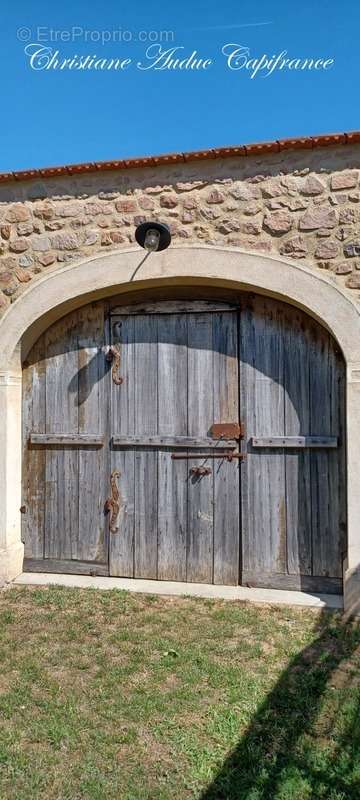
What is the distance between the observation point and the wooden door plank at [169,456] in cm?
429

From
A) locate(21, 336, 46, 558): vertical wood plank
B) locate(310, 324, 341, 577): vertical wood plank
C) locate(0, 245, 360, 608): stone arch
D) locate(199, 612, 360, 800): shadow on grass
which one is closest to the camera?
locate(199, 612, 360, 800): shadow on grass

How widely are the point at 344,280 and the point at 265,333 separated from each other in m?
0.69

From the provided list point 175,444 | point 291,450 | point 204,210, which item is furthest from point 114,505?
point 204,210

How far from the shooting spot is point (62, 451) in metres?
4.52

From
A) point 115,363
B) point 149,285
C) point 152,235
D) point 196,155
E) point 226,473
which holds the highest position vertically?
point 196,155

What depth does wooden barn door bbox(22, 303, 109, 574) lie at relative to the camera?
14.6ft

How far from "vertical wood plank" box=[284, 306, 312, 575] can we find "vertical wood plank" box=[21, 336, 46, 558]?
201cm

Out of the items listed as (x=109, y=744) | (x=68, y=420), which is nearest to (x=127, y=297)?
(x=68, y=420)

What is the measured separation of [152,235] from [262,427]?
1622 millimetres

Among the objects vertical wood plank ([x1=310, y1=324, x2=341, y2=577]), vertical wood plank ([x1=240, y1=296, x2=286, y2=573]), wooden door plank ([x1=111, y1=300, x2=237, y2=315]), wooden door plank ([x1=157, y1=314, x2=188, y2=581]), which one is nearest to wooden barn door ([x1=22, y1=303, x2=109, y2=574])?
wooden door plank ([x1=111, y1=300, x2=237, y2=315])

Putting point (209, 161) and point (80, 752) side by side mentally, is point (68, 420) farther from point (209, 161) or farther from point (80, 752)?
point (80, 752)

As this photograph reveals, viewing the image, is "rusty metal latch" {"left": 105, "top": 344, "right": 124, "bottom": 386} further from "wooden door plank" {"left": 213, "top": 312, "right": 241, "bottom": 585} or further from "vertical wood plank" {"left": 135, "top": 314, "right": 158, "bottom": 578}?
"wooden door plank" {"left": 213, "top": 312, "right": 241, "bottom": 585}

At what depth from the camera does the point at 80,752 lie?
228cm

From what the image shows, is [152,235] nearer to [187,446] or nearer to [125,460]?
[187,446]
